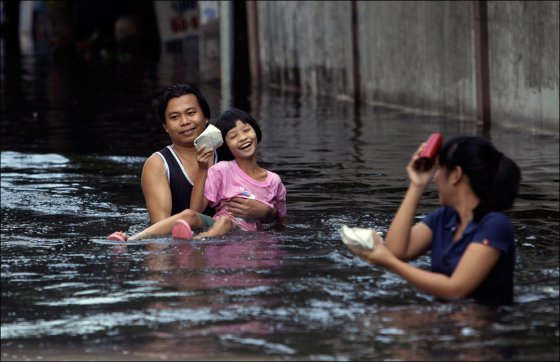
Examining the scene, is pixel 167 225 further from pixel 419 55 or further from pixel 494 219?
pixel 419 55

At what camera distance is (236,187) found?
8.63 m

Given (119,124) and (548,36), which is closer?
(548,36)

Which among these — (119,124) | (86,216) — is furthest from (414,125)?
(86,216)

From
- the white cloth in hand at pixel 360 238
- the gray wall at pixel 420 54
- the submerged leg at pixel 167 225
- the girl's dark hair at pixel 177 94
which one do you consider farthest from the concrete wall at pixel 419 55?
the white cloth in hand at pixel 360 238

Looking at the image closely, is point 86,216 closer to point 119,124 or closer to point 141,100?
point 119,124

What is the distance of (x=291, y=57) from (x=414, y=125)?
264 inches

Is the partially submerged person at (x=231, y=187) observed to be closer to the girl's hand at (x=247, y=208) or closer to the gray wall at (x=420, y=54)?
the girl's hand at (x=247, y=208)

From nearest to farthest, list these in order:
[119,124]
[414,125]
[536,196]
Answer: [536,196] < [414,125] < [119,124]

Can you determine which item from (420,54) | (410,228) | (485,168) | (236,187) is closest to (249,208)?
(236,187)

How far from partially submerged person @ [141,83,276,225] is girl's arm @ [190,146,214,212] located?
120 mm

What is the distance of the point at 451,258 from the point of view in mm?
6312

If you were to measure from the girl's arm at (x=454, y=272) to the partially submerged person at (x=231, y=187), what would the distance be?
238cm

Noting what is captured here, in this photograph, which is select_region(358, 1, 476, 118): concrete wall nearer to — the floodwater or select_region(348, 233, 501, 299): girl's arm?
the floodwater

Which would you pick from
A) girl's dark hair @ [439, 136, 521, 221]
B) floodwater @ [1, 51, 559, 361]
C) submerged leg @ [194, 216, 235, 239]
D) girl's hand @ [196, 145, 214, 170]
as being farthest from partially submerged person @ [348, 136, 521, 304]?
submerged leg @ [194, 216, 235, 239]
